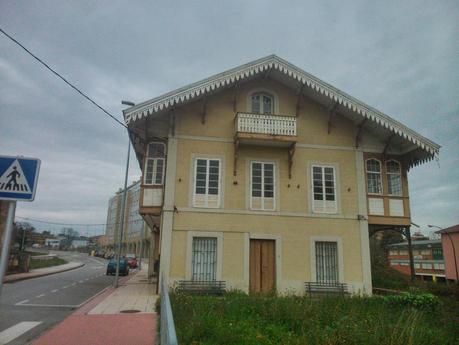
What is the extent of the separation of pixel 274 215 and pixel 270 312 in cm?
654

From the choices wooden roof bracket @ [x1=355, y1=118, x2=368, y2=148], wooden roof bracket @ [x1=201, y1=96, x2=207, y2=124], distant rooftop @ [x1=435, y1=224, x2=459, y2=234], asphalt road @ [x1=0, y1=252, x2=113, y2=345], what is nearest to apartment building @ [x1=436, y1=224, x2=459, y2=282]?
distant rooftop @ [x1=435, y1=224, x2=459, y2=234]

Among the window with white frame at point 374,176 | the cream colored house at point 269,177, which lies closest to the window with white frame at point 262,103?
the cream colored house at point 269,177

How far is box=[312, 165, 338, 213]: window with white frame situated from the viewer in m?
16.1

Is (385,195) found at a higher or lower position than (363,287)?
higher

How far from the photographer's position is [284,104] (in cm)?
1697

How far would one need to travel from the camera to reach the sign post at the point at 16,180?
4.63m

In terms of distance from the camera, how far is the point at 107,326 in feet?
30.2

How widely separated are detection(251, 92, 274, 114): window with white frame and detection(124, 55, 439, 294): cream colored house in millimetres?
48

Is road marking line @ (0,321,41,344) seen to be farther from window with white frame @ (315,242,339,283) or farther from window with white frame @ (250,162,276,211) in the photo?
window with white frame @ (315,242,339,283)

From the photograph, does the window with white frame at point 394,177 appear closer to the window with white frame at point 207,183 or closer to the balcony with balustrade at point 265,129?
the balcony with balustrade at point 265,129

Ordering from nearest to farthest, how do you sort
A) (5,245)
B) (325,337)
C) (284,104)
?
(5,245)
(325,337)
(284,104)

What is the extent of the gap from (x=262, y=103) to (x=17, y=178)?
13365mm

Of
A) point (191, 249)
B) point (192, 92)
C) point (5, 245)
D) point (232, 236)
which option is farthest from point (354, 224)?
point (5, 245)

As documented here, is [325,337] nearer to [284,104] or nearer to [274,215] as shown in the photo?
[274,215]
